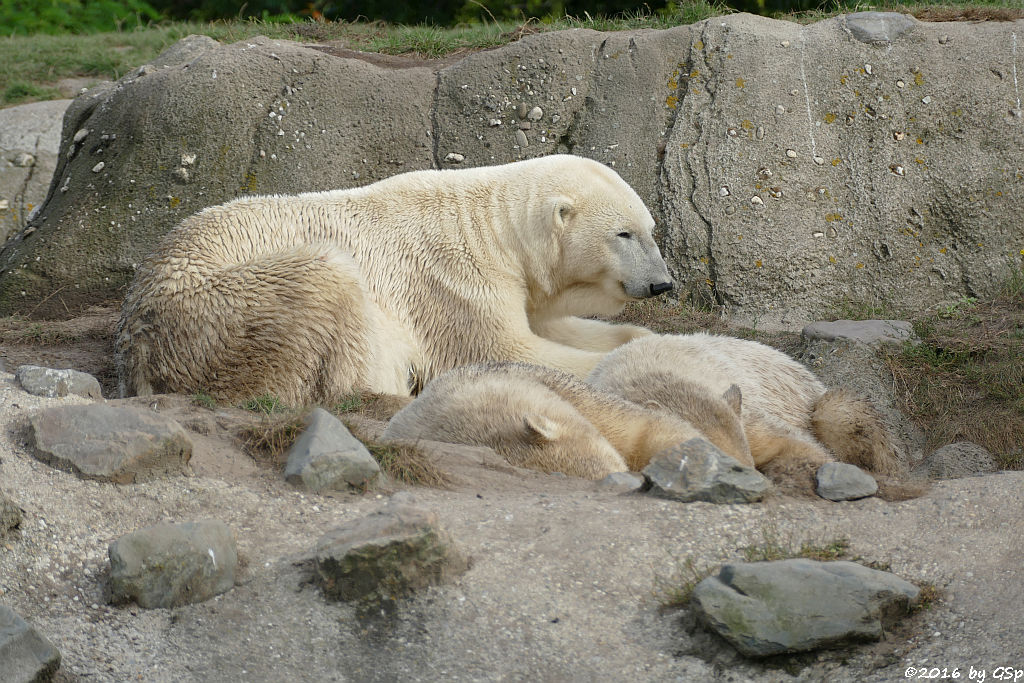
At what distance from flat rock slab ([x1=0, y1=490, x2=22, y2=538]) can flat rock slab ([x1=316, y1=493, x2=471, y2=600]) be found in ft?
2.95

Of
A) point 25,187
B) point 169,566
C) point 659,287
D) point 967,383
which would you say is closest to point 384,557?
point 169,566

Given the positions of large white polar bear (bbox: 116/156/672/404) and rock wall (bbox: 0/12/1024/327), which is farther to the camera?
rock wall (bbox: 0/12/1024/327)

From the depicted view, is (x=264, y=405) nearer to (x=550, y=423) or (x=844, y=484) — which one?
(x=550, y=423)

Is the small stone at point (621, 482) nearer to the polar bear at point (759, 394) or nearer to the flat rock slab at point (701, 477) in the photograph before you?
the flat rock slab at point (701, 477)

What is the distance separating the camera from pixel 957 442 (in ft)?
18.9

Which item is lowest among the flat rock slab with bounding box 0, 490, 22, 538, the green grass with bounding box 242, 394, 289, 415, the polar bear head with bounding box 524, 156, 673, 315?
the green grass with bounding box 242, 394, 289, 415

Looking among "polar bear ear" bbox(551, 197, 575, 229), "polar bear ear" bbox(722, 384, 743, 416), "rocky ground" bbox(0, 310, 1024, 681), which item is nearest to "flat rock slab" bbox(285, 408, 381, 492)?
"rocky ground" bbox(0, 310, 1024, 681)

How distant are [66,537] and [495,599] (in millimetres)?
1271

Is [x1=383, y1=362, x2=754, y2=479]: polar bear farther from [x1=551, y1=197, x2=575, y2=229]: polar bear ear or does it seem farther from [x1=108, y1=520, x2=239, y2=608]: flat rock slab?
[x1=551, y1=197, x2=575, y2=229]: polar bear ear

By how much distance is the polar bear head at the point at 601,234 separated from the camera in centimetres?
621

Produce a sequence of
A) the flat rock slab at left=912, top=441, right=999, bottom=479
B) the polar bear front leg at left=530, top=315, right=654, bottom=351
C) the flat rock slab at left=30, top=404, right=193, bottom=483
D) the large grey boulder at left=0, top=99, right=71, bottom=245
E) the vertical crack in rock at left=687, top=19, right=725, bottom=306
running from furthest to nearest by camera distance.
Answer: the large grey boulder at left=0, top=99, right=71, bottom=245 < the vertical crack in rock at left=687, top=19, right=725, bottom=306 < the polar bear front leg at left=530, top=315, right=654, bottom=351 < the flat rock slab at left=912, top=441, right=999, bottom=479 < the flat rock slab at left=30, top=404, right=193, bottom=483

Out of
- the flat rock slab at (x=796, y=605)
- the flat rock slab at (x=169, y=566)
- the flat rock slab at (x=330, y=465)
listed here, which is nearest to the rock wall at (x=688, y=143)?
the flat rock slab at (x=330, y=465)

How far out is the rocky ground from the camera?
2789mm

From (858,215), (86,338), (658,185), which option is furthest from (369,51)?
(858,215)
